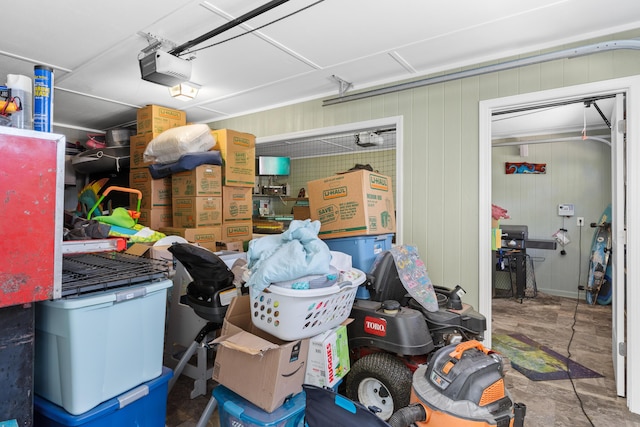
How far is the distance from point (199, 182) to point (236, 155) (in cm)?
58

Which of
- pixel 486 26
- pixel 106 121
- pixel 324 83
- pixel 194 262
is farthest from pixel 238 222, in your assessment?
pixel 486 26

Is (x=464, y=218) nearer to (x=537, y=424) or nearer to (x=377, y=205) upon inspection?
(x=377, y=205)

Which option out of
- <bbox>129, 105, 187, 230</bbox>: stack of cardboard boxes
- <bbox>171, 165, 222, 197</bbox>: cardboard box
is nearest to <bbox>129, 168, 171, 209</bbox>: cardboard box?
<bbox>129, 105, 187, 230</bbox>: stack of cardboard boxes

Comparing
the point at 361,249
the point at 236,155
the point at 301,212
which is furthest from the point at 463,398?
the point at 301,212

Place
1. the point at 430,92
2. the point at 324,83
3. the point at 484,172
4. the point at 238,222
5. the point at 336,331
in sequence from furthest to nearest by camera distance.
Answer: the point at 238,222 < the point at 324,83 < the point at 430,92 < the point at 484,172 < the point at 336,331

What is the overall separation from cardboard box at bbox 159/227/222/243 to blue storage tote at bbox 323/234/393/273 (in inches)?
65.9

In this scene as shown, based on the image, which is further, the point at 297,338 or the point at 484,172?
the point at 484,172

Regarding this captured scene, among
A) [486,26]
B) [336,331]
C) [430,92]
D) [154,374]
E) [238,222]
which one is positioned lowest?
[154,374]

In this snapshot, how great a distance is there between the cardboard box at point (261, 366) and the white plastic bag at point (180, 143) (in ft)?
7.47

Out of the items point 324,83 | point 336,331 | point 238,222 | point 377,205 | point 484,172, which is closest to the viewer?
point 336,331

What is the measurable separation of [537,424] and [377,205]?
1.65 meters

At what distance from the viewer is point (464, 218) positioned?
112 inches

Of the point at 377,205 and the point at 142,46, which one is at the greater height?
the point at 142,46

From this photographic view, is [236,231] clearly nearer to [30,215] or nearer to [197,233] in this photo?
[197,233]
